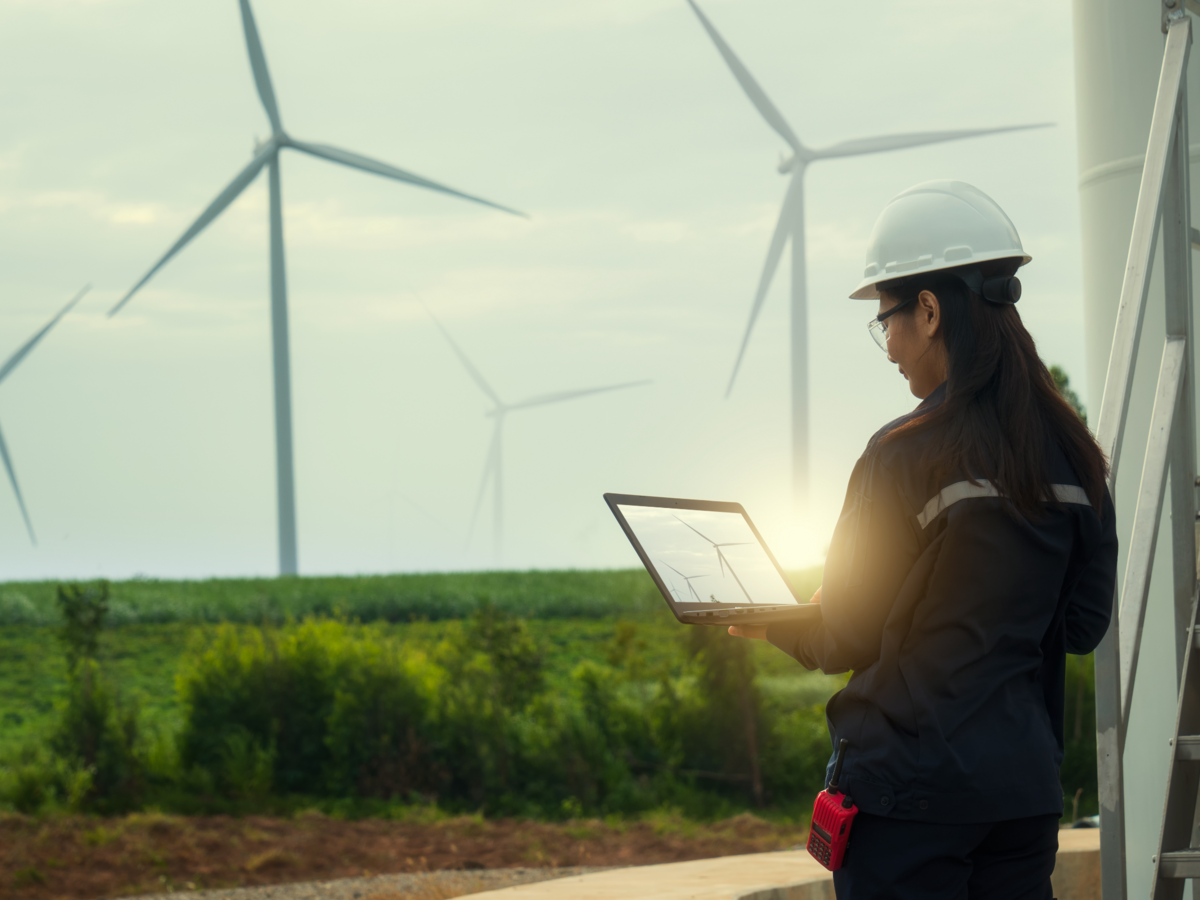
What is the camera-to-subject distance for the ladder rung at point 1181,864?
11.0ft

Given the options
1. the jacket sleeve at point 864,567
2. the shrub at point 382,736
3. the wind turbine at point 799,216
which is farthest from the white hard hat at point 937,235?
the wind turbine at point 799,216

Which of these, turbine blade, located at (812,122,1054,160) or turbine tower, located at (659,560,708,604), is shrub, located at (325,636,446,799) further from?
turbine blade, located at (812,122,1054,160)

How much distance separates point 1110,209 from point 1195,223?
41cm

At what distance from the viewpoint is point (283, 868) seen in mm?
11250

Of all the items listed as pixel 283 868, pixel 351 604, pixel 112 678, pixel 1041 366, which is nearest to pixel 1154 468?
pixel 1041 366

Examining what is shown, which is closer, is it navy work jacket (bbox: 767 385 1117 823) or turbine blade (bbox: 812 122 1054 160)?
navy work jacket (bbox: 767 385 1117 823)

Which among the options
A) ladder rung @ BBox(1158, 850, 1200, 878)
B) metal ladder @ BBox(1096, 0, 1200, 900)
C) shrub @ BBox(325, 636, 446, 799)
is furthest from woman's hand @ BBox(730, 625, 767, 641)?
shrub @ BBox(325, 636, 446, 799)

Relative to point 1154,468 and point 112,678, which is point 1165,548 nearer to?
point 1154,468

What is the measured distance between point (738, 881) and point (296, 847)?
23.3ft

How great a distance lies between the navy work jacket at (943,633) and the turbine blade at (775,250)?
1820cm

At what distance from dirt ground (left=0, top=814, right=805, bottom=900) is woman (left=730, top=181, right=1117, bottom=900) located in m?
9.33

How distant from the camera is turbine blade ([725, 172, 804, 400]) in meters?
20.7

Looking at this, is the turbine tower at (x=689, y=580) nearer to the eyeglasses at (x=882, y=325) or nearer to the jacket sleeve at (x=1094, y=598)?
the eyeglasses at (x=882, y=325)

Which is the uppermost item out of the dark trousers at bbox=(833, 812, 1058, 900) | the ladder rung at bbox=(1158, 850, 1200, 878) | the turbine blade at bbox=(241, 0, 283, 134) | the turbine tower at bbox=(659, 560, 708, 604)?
the turbine blade at bbox=(241, 0, 283, 134)
